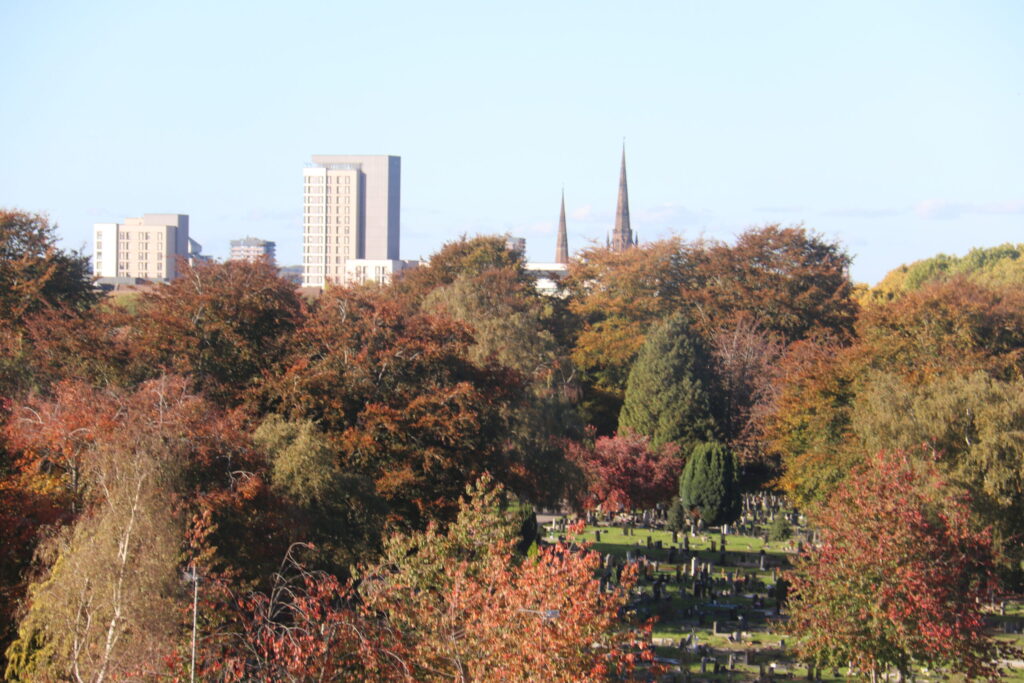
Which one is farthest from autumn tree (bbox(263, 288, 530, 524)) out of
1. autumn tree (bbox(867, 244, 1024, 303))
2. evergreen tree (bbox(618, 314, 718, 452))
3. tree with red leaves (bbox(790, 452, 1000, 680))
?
autumn tree (bbox(867, 244, 1024, 303))

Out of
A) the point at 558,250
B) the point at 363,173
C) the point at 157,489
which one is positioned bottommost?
the point at 157,489

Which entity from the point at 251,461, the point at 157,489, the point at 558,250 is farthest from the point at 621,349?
the point at 558,250

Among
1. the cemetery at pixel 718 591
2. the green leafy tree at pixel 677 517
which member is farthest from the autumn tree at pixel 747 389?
the green leafy tree at pixel 677 517

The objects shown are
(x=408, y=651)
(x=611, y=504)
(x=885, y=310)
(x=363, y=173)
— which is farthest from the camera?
(x=363, y=173)

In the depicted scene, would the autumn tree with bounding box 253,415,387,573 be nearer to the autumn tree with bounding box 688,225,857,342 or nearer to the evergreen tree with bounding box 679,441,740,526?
the evergreen tree with bounding box 679,441,740,526

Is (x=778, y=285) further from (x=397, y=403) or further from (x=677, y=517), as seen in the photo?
(x=397, y=403)

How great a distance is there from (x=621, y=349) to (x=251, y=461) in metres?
35.2

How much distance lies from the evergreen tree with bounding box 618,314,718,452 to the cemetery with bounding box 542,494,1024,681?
148 inches

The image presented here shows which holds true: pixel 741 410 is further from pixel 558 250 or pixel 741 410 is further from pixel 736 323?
pixel 558 250

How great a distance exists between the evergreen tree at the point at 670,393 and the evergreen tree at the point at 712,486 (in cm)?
438

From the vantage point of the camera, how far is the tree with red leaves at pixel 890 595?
63.1 feet

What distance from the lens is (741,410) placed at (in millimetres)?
50750

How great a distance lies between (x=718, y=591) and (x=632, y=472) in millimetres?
13185

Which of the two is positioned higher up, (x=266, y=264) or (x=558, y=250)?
(x=558, y=250)
